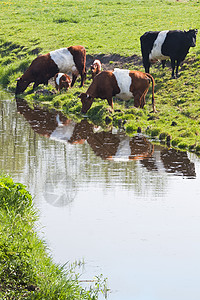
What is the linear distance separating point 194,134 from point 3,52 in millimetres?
19267

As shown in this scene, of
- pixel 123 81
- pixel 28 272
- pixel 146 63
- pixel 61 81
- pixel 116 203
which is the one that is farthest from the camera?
pixel 146 63

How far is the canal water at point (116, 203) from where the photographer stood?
24.3 feet

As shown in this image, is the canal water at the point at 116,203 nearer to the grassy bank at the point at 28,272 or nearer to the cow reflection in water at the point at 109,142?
the cow reflection in water at the point at 109,142

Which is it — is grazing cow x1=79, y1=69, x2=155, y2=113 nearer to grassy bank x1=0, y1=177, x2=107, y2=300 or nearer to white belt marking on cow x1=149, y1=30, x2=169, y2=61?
white belt marking on cow x1=149, y1=30, x2=169, y2=61

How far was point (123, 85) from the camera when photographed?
59.9 ft

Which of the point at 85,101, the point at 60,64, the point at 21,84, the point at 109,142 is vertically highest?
the point at 60,64

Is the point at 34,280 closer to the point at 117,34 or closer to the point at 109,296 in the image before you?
the point at 109,296

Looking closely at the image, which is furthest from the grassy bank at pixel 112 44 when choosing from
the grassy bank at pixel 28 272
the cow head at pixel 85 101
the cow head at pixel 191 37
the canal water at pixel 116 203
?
the grassy bank at pixel 28 272

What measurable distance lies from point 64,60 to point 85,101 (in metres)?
4.49

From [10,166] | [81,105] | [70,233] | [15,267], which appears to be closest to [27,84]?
[81,105]

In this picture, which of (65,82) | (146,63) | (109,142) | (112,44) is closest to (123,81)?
(109,142)

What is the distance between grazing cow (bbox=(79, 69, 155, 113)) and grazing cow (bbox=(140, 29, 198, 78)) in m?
3.94

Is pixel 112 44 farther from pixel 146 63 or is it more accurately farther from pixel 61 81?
pixel 61 81

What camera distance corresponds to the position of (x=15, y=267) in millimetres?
6555
